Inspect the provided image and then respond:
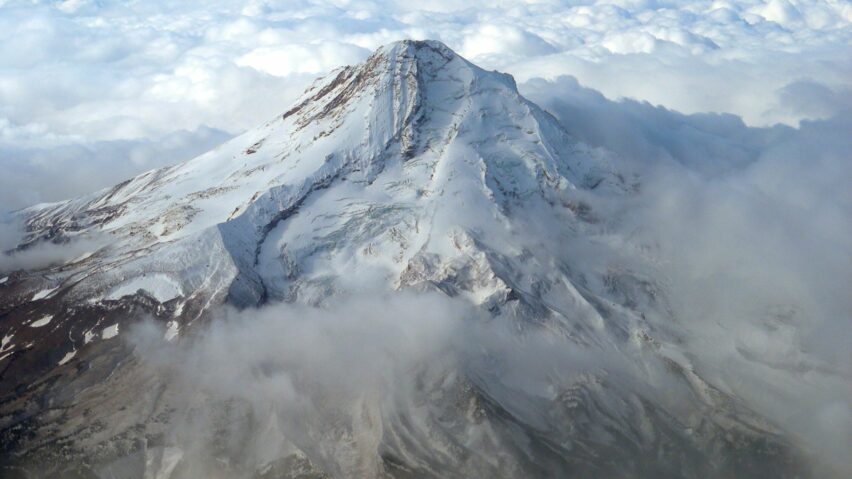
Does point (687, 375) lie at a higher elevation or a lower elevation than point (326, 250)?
lower

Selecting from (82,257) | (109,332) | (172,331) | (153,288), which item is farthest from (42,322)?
(82,257)

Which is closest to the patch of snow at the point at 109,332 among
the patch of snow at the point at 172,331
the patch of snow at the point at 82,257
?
the patch of snow at the point at 172,331

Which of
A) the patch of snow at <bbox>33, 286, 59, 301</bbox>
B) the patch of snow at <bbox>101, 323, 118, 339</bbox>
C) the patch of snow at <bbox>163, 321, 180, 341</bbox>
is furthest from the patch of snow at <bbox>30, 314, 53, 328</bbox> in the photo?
the patch of snow at <bbox>163, 321, 180, 341</bbox>

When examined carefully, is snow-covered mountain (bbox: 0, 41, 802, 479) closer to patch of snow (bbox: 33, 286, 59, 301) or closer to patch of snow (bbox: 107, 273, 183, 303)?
patch of snow (bbox: 107, 273, 183, 303)

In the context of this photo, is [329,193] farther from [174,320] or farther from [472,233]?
[174,320]

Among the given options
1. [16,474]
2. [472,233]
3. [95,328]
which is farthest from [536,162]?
[16,474]

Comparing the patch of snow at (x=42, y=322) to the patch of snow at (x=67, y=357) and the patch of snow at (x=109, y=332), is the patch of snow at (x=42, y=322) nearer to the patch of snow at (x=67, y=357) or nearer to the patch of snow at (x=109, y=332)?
the patch of snow at (x=67, y=357)
